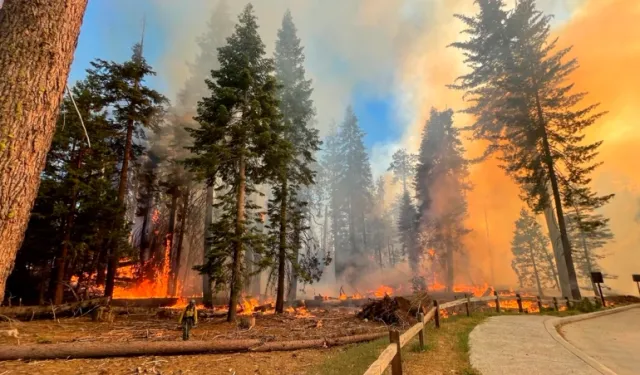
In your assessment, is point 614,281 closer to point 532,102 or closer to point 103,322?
point 532,102

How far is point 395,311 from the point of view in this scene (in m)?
15.0

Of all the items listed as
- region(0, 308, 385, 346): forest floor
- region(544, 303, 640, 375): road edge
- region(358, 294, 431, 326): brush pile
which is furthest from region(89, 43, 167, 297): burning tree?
region(544, 303, 640, 375): road edge

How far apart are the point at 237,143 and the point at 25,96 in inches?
485

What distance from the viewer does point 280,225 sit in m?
18.2

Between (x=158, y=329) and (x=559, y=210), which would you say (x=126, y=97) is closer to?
(x=158, y=329)

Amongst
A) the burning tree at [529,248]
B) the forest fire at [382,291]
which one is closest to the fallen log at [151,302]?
the forest fire at [382,291]

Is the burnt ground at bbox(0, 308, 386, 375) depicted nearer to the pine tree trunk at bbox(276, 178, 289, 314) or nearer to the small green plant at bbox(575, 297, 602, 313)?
the pine tree trunk at bbox(276, 178, 289, 314)

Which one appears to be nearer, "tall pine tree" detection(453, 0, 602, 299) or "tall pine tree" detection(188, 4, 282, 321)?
"tall pine tree" detection(188, 4, 282, 321)

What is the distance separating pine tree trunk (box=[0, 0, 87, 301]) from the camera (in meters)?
3.02

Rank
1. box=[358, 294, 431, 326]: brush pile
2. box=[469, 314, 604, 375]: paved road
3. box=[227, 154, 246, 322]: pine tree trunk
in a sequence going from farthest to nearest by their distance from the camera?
box=[358, 294, 431, 326]: brush pile < box=[227, 154, 246, 322]: pine tree trunk < box=[469, 314, 604, 375]: paved road

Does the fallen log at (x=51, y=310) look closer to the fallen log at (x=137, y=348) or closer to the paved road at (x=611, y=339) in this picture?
the fallen log at (x=137, y=348)

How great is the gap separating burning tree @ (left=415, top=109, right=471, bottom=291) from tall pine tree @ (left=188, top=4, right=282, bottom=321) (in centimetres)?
2264

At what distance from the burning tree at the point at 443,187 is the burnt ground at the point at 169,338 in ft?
64.7

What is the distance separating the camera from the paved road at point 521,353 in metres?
6.47
